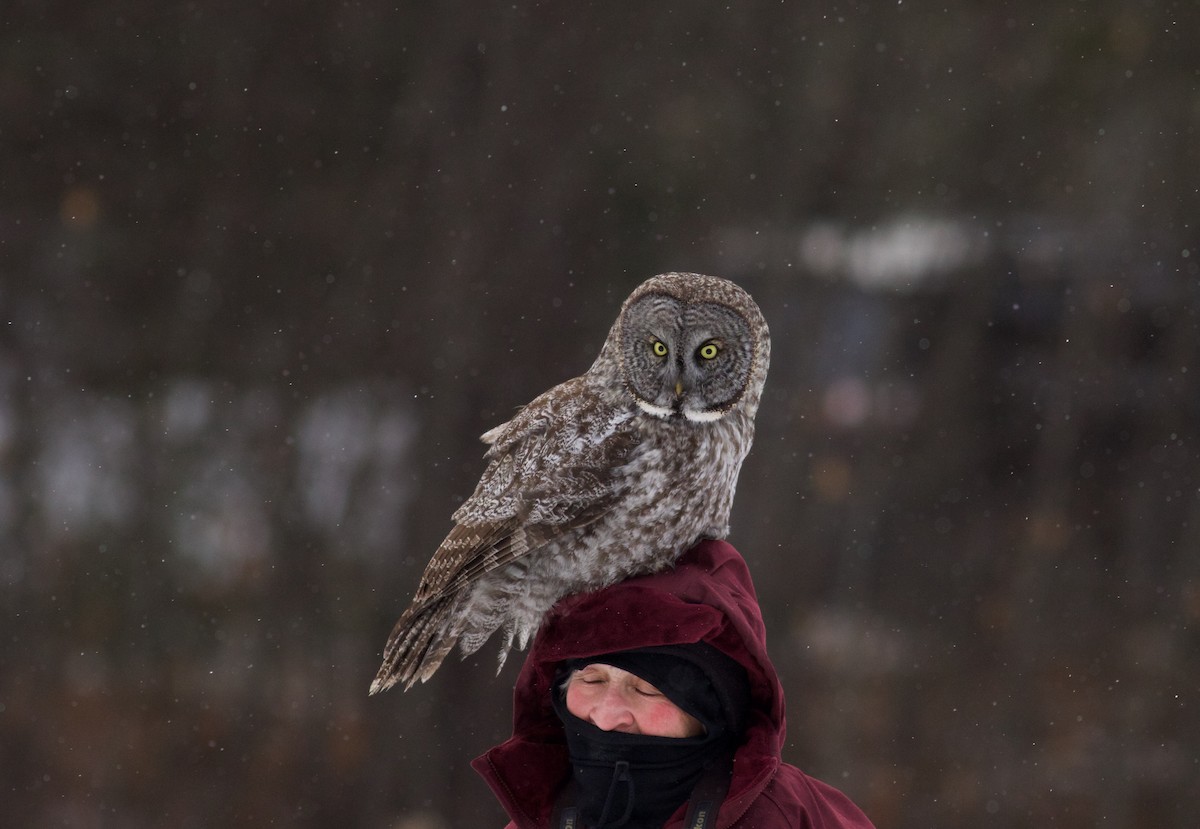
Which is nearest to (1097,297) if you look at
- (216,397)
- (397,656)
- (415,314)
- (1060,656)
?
(1060,656)

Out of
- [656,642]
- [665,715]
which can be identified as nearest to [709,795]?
[665,715]

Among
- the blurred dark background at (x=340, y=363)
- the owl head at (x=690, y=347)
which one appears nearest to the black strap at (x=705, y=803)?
the owl head at (x=690, y=347)

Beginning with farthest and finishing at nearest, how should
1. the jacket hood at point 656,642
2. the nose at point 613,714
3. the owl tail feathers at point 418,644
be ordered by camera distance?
the owl tail feathers at point 418,644
the nose at point 613,714
the jacket hood at point 656,642

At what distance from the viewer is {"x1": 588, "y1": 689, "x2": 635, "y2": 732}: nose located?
1660 mm

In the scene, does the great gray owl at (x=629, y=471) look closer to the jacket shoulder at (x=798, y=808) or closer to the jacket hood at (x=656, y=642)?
the jacket hood at (x=656, y=642)

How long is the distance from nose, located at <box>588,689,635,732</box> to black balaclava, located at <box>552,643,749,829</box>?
1 cm

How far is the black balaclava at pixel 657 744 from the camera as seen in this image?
1.61m

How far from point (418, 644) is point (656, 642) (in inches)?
18.4

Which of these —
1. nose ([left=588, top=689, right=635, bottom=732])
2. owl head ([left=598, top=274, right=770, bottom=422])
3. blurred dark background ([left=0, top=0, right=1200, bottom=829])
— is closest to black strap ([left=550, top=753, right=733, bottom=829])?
nose ([left=588, top=689, right=635, bottom=732])

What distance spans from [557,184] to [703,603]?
9.23 ft

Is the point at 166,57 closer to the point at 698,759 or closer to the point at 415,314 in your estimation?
the point at 415,314

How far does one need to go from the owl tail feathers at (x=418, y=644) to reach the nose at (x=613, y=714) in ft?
0.99

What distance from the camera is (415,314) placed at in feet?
13.1

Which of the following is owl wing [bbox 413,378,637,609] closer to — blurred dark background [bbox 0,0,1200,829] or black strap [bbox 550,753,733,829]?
black strap [bbox 550,753,733,829]
